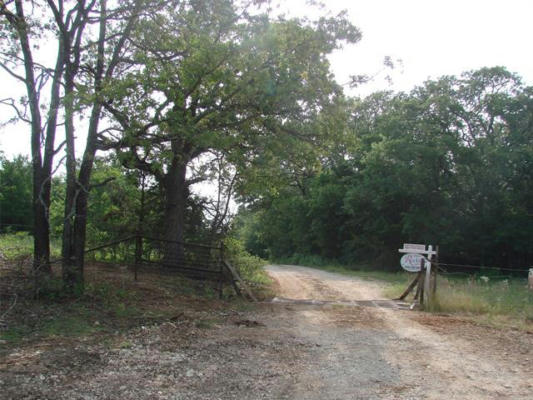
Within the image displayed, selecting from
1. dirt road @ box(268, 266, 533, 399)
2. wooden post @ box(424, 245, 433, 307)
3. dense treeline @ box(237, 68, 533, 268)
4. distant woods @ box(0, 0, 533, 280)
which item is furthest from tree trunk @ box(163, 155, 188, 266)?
dense treeline @ box(237, 68, 533, 268)

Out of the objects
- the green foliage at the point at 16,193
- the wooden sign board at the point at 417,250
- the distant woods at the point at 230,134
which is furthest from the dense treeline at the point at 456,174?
the green foliage at the point at 16,193

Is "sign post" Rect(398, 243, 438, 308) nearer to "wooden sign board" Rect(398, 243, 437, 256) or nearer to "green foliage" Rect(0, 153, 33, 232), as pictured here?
"wooden sign board" Rect(398, 243, 437, 256)

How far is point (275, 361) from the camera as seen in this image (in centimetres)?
674

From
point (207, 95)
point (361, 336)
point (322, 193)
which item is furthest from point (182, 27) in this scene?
point (322, 193)

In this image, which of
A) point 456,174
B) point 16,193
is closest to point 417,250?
point 456,174

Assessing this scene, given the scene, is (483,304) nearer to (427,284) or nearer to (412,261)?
(427,284)

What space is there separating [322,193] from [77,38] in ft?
104

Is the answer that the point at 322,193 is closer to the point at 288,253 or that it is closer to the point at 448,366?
the point at 288,253

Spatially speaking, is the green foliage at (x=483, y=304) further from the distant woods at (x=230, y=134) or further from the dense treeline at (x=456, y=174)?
the dense treeline at (x=456, y=174)

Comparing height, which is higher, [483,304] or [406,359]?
[483,304]

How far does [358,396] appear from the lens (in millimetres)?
5324

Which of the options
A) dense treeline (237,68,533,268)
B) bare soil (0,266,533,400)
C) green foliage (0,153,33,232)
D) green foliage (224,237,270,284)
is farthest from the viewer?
green foliage (0,153,33,232)

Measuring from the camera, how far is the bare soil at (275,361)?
5.36m

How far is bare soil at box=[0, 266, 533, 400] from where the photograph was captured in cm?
536
